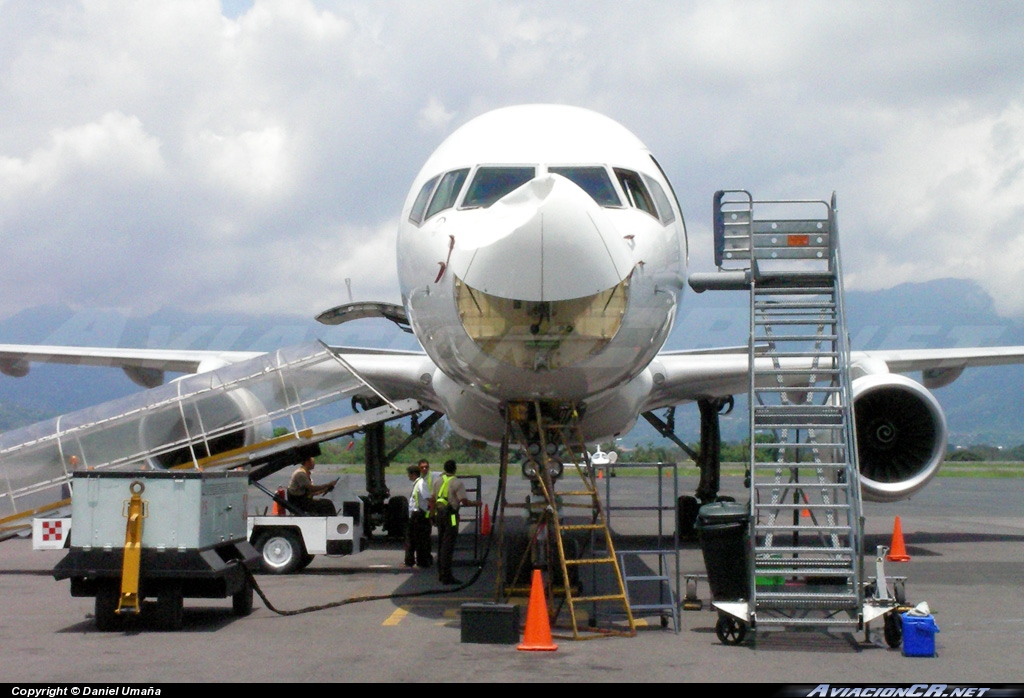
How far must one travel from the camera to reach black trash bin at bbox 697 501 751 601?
9328 millimetres

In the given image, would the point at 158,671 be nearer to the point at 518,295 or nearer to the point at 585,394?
the point at 518,295

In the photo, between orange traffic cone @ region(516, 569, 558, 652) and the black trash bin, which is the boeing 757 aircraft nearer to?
the black trash bin

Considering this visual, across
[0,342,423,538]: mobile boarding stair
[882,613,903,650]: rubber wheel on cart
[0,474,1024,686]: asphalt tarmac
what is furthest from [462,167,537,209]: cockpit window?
[0,342,423,538]: mobile boarding stair

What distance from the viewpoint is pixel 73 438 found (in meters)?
13.6

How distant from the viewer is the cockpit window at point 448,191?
9477 millimetres

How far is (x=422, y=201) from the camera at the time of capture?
9.98 metres

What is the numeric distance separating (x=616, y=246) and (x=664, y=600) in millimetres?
4446

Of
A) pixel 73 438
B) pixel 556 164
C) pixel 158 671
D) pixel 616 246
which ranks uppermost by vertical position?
pixel 556 164

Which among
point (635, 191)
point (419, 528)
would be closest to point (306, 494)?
point (419, 528)

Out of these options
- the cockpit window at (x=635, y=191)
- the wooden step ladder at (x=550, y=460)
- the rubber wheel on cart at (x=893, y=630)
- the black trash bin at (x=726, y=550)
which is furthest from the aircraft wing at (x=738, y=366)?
the rubber wheel on cart at (x=893, y=630)

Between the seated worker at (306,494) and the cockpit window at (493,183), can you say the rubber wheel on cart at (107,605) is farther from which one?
the seated worker at (306,494)

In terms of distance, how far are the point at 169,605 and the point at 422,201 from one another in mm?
A: 4094
